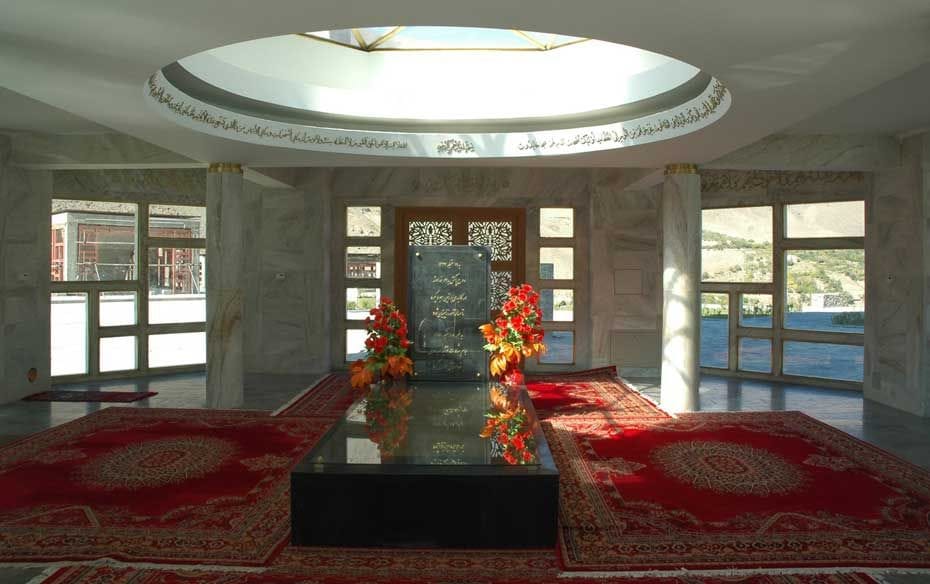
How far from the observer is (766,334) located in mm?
10359

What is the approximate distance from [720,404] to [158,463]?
20.5 ft

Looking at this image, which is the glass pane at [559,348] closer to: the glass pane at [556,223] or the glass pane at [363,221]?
the glass pane at [556,223]

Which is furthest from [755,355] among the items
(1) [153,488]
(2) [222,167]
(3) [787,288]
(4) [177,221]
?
(4) [177,221]

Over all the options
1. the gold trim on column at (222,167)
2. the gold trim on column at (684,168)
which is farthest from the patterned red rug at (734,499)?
the gold trim on column at (222,167)

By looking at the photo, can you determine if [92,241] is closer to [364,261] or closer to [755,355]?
[364,261]

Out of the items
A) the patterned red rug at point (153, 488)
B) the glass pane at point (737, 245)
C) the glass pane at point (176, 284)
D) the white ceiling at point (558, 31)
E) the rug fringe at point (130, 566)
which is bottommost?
the rug fringe at point (130, 566)

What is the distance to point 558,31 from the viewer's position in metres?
4.02

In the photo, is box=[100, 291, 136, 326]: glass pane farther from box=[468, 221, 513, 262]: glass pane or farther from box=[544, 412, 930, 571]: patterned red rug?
box=[544, 412, 930, 571]: patterned red rug

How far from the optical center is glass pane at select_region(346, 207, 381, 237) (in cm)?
1090

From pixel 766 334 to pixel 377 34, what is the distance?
7.17 meters

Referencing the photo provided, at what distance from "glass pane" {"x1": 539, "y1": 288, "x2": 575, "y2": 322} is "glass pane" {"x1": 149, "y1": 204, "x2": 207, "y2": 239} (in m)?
5.46

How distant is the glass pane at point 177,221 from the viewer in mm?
10539

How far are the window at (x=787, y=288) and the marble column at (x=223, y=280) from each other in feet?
23.5

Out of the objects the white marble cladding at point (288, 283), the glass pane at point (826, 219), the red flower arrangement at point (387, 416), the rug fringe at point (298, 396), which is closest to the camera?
the red flower arrangement at point (387, 416)
